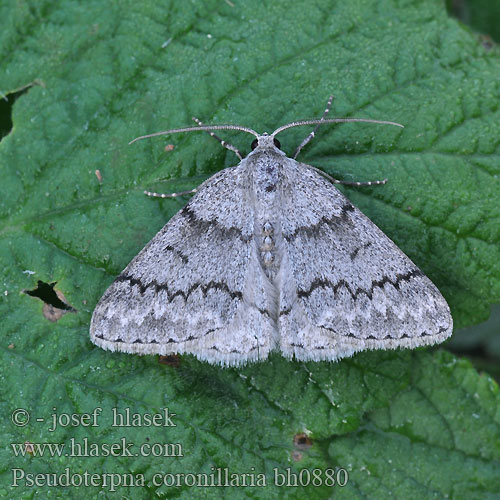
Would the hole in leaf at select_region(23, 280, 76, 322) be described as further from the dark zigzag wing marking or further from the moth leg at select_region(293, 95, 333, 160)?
the moth leg at select_region(293, 95, 333, 160)

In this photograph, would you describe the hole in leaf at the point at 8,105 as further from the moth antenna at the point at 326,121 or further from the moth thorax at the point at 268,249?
the moth thorax at the point at 268,249

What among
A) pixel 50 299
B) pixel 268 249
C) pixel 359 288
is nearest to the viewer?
pixel 359 288

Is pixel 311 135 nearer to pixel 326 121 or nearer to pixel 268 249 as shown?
pixel 326 121

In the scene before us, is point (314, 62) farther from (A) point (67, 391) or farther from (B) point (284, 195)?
(A) point (67, 391)

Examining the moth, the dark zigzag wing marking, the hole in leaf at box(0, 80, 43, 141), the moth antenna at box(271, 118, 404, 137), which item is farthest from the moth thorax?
the hole in leaf at box(0, 80, 43, 141)

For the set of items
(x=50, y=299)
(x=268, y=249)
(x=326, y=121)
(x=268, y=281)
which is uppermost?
(x=326, y=121)

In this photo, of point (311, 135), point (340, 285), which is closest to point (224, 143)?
point (311, 135)
